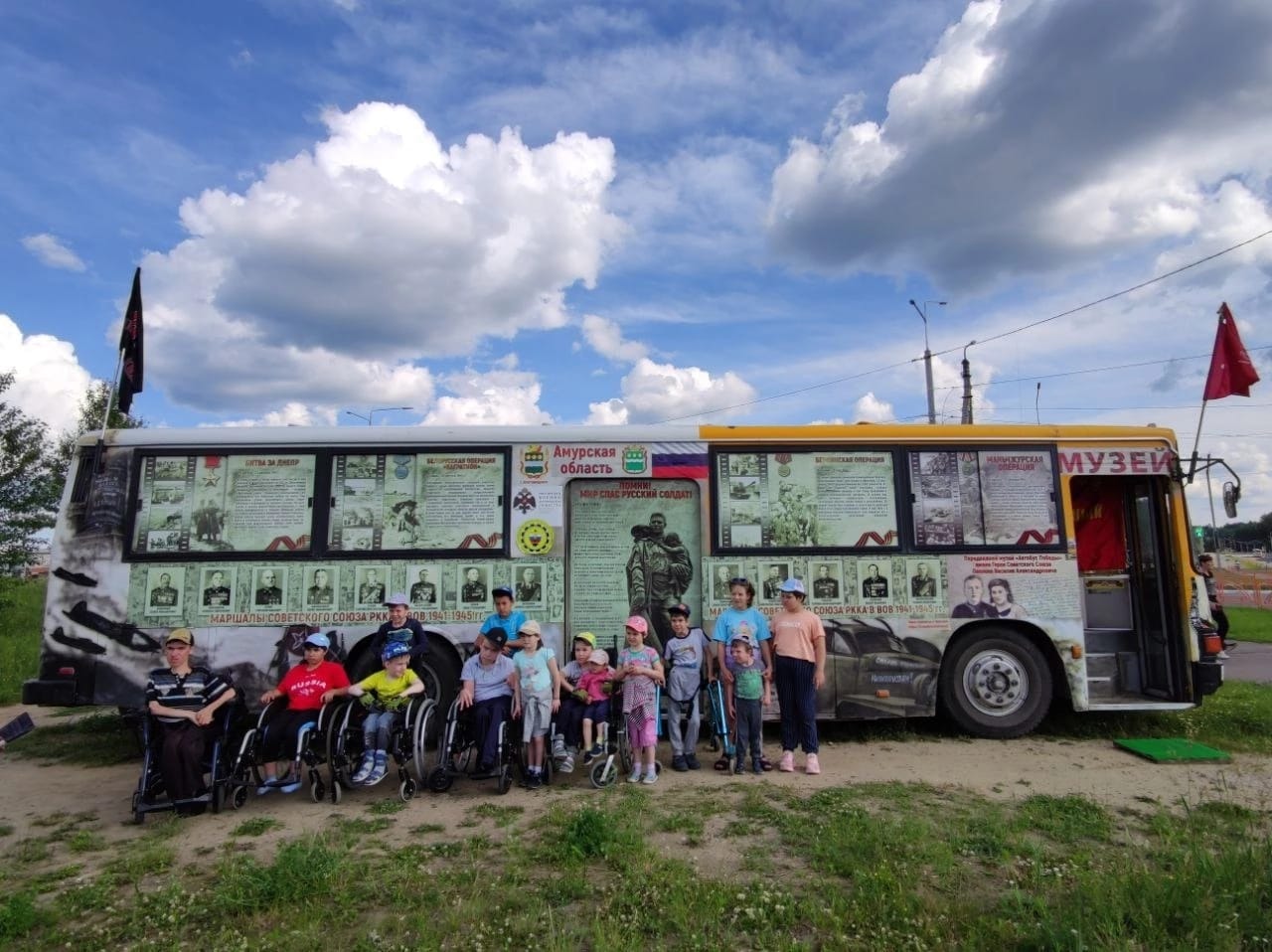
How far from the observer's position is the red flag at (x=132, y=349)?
8695mm

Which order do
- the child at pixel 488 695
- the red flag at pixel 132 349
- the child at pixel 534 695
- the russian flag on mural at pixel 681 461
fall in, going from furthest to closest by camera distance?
the red flag at pixel 132 349 < the russian flag on mural at pixel 681 461 < the child at pixel 534 695 < the child at pixel 488 695

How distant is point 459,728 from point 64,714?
633cm

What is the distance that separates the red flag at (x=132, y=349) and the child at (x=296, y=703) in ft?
14.9

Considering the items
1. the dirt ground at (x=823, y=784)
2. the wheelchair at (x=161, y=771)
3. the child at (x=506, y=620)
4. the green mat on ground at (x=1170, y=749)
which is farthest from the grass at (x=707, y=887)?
the child at (x=506, y=620)

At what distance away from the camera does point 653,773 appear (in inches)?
239

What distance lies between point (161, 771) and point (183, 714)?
0.43 meters

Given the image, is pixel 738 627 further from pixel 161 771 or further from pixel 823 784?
pixel 161 771

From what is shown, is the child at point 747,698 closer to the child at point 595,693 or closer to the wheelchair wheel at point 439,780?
the child at point 595,693

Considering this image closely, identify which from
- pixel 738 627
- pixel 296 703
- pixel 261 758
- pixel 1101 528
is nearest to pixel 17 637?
pixel 261 758

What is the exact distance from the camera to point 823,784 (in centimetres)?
592

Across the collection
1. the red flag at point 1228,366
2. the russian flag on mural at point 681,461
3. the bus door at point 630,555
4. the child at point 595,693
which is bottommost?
the child at point 595,693

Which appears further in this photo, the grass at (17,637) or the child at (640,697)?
the grass at (17,637)

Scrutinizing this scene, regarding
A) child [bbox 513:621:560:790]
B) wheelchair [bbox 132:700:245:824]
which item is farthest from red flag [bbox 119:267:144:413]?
child [bbox 513:621:560:790]

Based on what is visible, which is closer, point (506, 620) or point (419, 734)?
point (419, 734)
